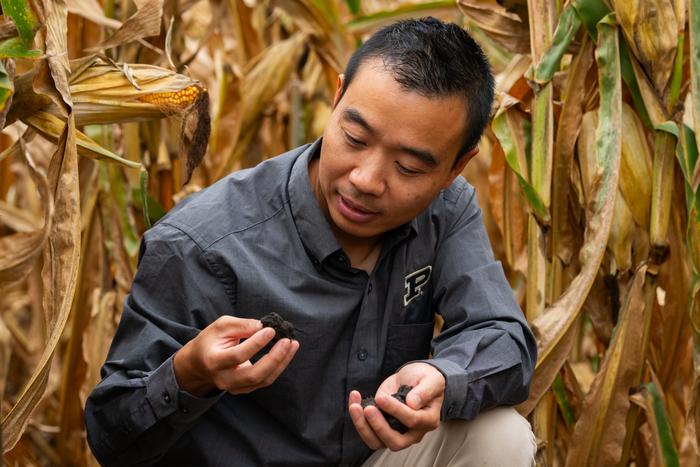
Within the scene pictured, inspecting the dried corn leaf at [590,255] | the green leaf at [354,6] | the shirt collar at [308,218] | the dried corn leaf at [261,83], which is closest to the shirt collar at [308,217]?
the shirt collar at [308,218]

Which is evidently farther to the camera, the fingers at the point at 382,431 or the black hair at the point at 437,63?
the black hair at the point at 437,63

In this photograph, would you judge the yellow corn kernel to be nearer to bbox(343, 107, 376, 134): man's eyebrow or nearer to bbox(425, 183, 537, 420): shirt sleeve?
bbox(343, 107, 376, 134): man's eyebrow

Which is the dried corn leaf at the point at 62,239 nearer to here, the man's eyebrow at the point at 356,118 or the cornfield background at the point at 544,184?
the cornfield background at the point at 544,184

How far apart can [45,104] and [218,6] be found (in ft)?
3.30

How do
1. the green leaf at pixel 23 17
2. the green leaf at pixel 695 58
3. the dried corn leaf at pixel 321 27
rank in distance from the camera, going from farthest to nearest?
the dried corn leaf at pixel 321 27
the green leaf at pixel 695 58
the green leaf at pixel 23 17

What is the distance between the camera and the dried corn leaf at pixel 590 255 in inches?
69.1

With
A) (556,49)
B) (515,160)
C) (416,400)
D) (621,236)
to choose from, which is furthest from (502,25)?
(416,400)

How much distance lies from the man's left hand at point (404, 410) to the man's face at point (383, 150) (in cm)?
24

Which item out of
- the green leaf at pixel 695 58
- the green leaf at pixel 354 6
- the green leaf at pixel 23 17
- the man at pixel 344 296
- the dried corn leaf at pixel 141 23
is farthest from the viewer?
the green leaf at pixel 354 6

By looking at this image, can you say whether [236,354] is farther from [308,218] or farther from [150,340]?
[308,218]

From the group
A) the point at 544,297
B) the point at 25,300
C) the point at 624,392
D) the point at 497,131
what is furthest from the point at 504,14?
the point at 25,300

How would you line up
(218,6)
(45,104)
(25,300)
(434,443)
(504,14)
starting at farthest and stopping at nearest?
(25,300)
(218,6)
(504,14)
(434,443)
(45,104)

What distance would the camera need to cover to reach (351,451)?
5.31 ft

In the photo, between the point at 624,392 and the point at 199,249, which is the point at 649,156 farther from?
the point at 199,249
